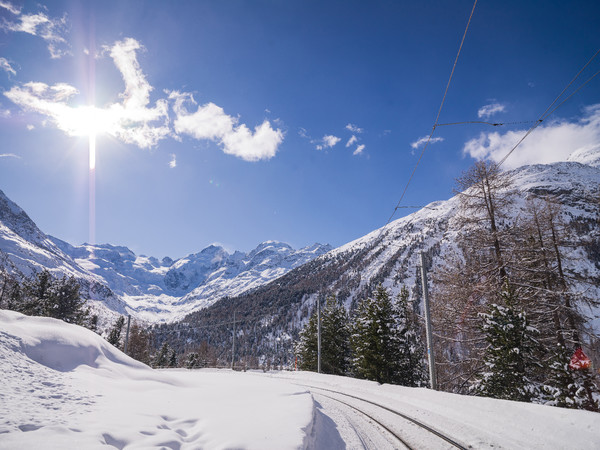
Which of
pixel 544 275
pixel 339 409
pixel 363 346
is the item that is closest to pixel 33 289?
pixel 363 346

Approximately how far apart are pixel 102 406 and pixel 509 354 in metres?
14.7

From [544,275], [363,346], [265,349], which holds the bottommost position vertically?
[265,349]

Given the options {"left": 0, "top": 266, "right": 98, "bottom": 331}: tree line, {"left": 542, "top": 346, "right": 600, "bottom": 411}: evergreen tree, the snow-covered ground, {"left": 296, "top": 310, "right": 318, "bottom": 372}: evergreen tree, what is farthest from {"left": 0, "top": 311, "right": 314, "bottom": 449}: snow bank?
{"left": 0, "top": 266, "right": 98, "bottom": 331}: tree line

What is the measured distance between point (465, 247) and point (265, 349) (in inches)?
7319

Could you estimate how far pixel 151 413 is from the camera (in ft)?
20.8

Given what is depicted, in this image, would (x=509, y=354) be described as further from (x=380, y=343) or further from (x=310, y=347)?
(x=310, y=347)

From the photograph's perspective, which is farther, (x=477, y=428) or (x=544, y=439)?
(x=477, y=428)

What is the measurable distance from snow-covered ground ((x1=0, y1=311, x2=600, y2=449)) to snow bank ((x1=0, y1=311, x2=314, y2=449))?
0.06ft

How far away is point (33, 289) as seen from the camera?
36.8 m

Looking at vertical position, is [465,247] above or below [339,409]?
above

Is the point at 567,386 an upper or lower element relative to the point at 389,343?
lower

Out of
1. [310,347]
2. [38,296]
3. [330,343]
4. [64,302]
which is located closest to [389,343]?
[330,343]

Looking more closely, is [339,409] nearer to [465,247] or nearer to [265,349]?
[465,247]

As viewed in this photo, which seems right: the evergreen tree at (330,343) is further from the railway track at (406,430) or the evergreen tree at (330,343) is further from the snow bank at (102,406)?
the snow bank at (102,406)
